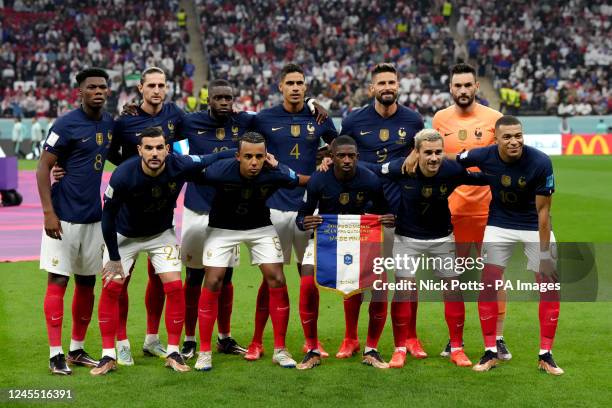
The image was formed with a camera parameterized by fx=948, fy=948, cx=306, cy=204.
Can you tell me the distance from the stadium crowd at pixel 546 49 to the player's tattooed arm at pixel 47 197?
32995 millimetres

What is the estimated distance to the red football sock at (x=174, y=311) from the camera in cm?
788

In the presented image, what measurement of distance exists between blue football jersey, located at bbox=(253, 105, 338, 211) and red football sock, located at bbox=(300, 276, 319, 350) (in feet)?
2.99

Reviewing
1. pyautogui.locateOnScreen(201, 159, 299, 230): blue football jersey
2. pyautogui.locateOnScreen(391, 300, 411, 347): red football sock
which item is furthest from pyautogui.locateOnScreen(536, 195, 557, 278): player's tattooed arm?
pyautogui.locateOnScreen(201, 159, 299, 230): blue football jersey

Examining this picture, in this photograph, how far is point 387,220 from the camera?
314 inches

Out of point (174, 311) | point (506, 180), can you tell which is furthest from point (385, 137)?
point (174, 311)

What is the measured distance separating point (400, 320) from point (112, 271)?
2.44 m

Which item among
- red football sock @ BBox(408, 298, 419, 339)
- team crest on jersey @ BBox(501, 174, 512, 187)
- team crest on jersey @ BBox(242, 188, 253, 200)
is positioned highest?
team crest on jersey @ BBox(501, 174, 512, 187)

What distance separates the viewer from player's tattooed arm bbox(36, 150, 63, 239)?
25.2 ft

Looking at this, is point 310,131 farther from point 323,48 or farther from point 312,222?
point 323,48

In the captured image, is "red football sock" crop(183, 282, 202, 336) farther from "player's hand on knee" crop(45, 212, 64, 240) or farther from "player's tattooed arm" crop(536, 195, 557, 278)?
"player's tattooed arm" crop(536, 195, 557, 278)

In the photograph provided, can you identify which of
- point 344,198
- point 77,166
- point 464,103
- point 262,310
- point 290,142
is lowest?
point 262,310

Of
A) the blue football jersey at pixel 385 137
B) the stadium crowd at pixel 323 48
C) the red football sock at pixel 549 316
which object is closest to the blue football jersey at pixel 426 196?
the blue football jersey at pixel 385 137

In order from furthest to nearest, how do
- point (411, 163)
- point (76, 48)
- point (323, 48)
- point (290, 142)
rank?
point (323, 48), point (76, 48), point (290, 142), point (411, 163)

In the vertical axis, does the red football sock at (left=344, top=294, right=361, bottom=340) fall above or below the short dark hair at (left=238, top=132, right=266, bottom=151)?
below
